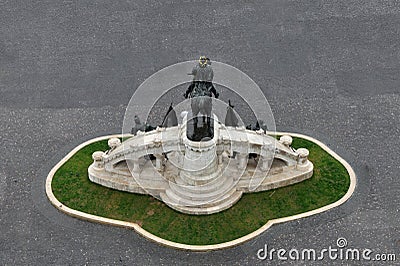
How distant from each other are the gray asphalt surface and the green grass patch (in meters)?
0.92

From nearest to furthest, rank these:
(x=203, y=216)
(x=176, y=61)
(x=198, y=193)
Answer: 1. (x=203, y=216)
2. (x=198, y=193)
3. (x=176, y=61)

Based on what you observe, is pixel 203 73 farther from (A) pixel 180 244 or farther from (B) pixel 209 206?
(A) pixel 180 244

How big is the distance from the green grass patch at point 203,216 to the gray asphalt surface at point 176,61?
0.92 meters

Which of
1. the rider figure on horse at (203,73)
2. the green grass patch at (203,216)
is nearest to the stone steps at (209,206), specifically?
the green grass patch at (203,216)

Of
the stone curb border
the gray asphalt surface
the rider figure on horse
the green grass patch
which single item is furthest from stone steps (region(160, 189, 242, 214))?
the rider figure on horse

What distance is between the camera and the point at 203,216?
3734cm

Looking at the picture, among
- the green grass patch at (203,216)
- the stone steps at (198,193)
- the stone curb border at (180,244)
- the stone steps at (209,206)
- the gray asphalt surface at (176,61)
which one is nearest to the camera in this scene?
the stone curb border at (180,244)

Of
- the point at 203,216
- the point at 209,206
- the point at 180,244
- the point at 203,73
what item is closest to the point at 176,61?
the point at 203,73

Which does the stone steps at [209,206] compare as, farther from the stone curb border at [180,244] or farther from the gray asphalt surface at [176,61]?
the gray asphalt surface at [176,61]

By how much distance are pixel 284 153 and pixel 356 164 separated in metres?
5.25

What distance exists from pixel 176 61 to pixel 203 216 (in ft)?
51.9

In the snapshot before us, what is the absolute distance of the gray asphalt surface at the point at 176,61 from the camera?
118 feet

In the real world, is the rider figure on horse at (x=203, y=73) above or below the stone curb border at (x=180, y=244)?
above

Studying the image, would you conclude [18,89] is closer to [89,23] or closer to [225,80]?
[89,23]
